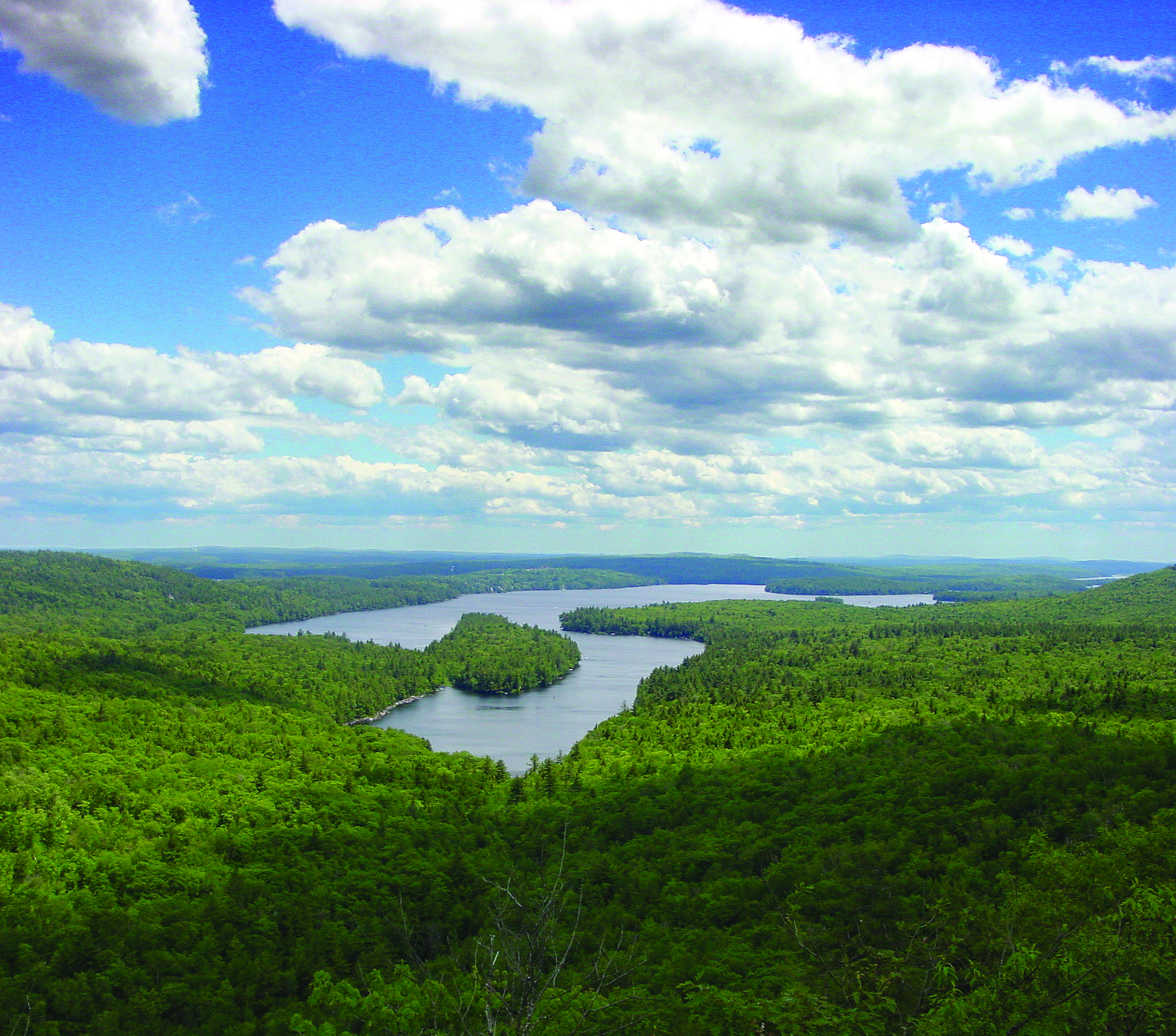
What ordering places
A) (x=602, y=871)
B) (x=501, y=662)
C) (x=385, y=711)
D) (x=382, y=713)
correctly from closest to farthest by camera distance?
(x=602, y=871) → (x=382, y=713) → (x=385, y=711) → (x=501, y=662)

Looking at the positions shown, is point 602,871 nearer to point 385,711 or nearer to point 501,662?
point 385,711

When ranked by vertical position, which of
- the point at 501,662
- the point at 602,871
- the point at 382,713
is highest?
the point at 602,871

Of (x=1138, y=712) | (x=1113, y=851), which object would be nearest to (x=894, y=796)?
(x=1113, y=851)

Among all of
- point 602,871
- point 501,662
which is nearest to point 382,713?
point 501,662

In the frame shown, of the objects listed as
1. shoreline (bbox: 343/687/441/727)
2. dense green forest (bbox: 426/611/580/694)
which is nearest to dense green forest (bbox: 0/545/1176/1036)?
shoreline (bbox: 343/687/441/727)

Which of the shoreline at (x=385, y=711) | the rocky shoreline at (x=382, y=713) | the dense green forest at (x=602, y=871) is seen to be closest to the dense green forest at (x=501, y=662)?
the shoreline at (x=385, y=711)
